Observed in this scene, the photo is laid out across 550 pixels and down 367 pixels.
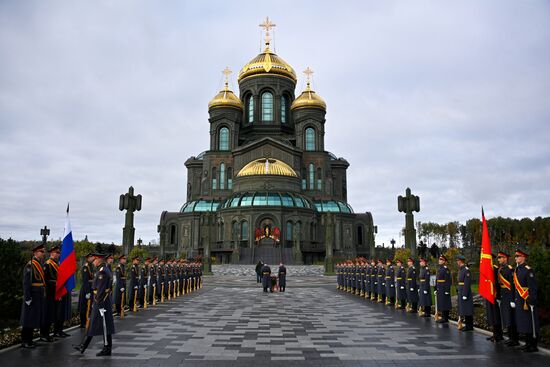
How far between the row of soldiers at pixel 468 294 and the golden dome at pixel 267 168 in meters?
38.1

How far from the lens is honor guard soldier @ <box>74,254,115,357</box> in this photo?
28.8 ft

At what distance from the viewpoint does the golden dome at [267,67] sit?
226ft

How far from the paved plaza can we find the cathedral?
112 feet

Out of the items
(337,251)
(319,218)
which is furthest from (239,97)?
(337,251)

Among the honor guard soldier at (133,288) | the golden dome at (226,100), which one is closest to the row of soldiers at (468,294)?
the honor guard soldier at (133,288)

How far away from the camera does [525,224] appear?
88.7 meters

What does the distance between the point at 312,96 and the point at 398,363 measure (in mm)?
61145

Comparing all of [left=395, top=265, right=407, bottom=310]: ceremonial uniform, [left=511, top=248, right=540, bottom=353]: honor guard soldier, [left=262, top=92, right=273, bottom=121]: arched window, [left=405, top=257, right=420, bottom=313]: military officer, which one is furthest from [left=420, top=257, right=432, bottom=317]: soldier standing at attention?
[left=262, top=92, right=273, bottom=121]: arched window

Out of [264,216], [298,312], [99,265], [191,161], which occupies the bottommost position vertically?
[298,312]

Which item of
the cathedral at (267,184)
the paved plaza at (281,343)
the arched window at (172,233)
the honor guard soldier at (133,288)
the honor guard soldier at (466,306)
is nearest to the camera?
the paved plaza at (281,343)

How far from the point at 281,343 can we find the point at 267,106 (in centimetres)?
6112

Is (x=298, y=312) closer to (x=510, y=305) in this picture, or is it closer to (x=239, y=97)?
(x=510, y=305)

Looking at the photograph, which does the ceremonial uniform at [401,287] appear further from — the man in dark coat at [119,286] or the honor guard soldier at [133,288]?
the man in dark coat at [119,286]

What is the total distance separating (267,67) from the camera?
6869 cm
